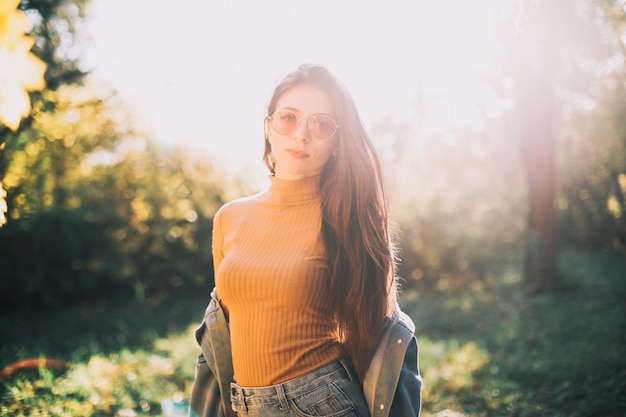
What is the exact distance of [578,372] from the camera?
Answer: 18.5ft

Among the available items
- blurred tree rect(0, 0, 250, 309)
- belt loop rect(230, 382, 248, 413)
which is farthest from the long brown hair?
blurred tree rect(0, 0, 250, 309)

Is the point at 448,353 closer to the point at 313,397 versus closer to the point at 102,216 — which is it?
the point at 313,397

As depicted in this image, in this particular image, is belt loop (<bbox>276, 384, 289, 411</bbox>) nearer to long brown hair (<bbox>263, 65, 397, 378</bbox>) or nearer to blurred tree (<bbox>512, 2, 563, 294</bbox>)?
long brown hair (<bbox>263, 65, 397, 378</bbox>)

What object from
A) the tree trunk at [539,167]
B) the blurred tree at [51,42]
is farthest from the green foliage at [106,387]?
the tree trunk at [539,167]

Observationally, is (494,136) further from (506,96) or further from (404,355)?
(404,355)

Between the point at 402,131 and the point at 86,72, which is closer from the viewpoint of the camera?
the point at 86,72

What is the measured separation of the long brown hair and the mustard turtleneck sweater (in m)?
0.07

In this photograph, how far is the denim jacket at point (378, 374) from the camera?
2.13 meters

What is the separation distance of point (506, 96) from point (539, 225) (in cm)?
260

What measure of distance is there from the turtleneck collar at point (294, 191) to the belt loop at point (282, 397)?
0.86 meters

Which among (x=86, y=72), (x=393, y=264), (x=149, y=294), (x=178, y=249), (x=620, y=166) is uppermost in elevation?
(x=86, y=72)

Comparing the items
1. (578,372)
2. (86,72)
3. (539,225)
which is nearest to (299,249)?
(578,372)

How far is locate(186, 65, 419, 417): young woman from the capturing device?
2.15m

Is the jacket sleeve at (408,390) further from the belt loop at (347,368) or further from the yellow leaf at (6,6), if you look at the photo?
the yellow leaf at (6,6)
